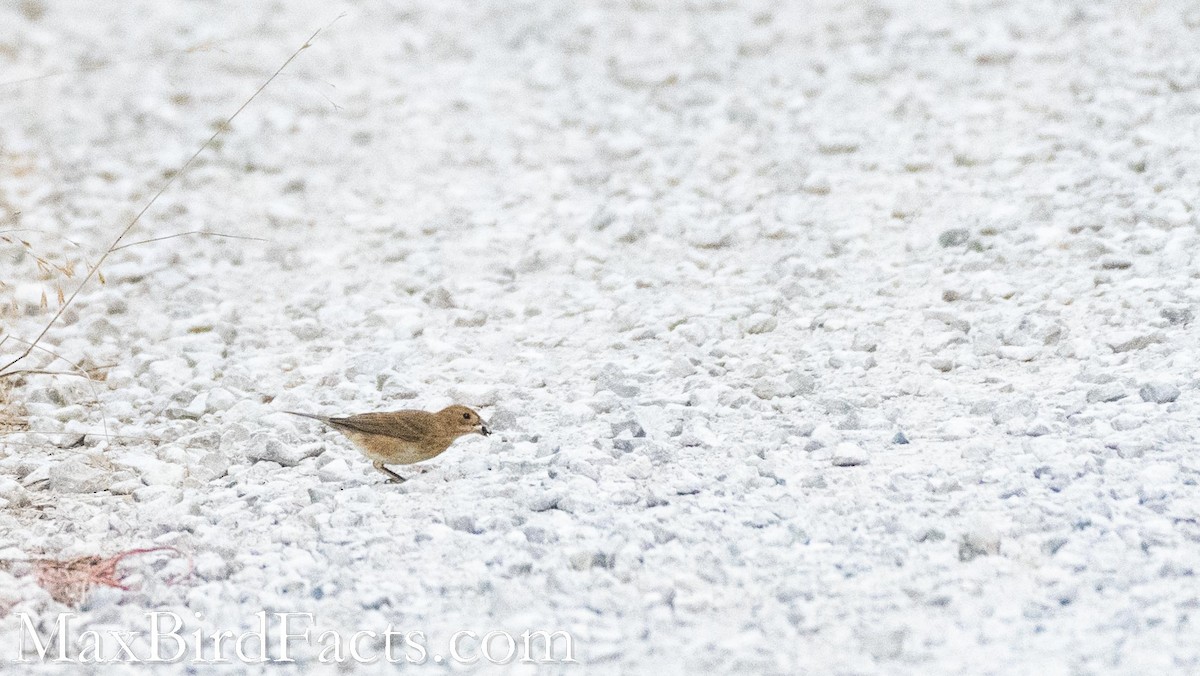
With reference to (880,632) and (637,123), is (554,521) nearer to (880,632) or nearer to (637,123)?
(880,632)

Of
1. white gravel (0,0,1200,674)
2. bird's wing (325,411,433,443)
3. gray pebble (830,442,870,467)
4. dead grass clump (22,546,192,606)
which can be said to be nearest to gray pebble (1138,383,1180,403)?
white gravel (0,0,1200,674)

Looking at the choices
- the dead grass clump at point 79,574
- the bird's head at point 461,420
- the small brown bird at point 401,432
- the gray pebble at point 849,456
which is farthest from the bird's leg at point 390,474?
the gray pebble at point 849,456

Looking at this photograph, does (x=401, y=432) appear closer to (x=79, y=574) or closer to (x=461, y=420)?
(x=461, y=420)

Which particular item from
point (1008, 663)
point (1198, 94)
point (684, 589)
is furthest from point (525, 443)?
point (1198, 94)

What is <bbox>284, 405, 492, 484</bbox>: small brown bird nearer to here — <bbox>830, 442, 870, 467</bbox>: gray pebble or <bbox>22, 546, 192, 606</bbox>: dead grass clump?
<bbox>22, 546, 192, 606</bbox>: dead grass clump

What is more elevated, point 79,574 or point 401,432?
point 401,432

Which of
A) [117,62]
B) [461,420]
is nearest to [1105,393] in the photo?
[461,420]
